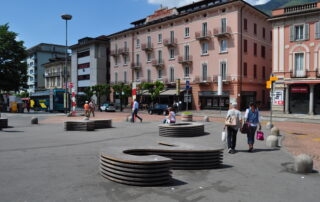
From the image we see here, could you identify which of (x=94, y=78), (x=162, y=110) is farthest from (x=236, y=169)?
(x=94, y=78)

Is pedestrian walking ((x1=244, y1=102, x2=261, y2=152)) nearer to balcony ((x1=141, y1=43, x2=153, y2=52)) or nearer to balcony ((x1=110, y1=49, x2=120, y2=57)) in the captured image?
balcony ((x1=141, y1=43, x2=153, y2=52))

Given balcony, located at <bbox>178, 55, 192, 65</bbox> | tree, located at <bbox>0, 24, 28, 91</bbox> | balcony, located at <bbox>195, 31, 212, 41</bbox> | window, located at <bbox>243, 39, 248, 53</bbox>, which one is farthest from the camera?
balcony, located at <bbox>178, 55, 192, 65</bbox>

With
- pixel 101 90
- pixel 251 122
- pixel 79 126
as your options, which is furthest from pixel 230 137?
pixel 101 90

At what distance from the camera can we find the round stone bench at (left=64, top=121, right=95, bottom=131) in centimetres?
1511

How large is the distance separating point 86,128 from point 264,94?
3430 cm

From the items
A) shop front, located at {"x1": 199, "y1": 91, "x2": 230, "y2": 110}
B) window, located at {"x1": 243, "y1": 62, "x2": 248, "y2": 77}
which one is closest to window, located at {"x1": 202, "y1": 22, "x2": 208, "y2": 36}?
window, located at {"x1": 243, "y1": 62, "x2": 248, "y2": 77}

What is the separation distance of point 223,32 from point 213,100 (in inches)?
369

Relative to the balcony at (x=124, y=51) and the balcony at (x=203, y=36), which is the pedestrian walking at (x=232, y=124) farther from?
the balcony at (x=124, y=51)

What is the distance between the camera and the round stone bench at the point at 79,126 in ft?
49.6

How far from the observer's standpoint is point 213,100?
40812mm

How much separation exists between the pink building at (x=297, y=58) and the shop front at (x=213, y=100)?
7.15 metres

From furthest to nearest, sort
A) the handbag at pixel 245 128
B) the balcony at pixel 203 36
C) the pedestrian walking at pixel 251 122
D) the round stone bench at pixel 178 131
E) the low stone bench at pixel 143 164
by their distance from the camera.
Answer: the balcony at pixel 203 36 → the round stone bench at pixel 178 131 → the pedestrian walking at pixel 251 122 → the handbag at pixel 245 128 → the low stone bench at pixel 143 164

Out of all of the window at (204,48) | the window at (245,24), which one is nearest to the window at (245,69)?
the window at (245,24)

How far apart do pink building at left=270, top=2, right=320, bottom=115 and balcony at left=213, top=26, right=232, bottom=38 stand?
6.42 metres
